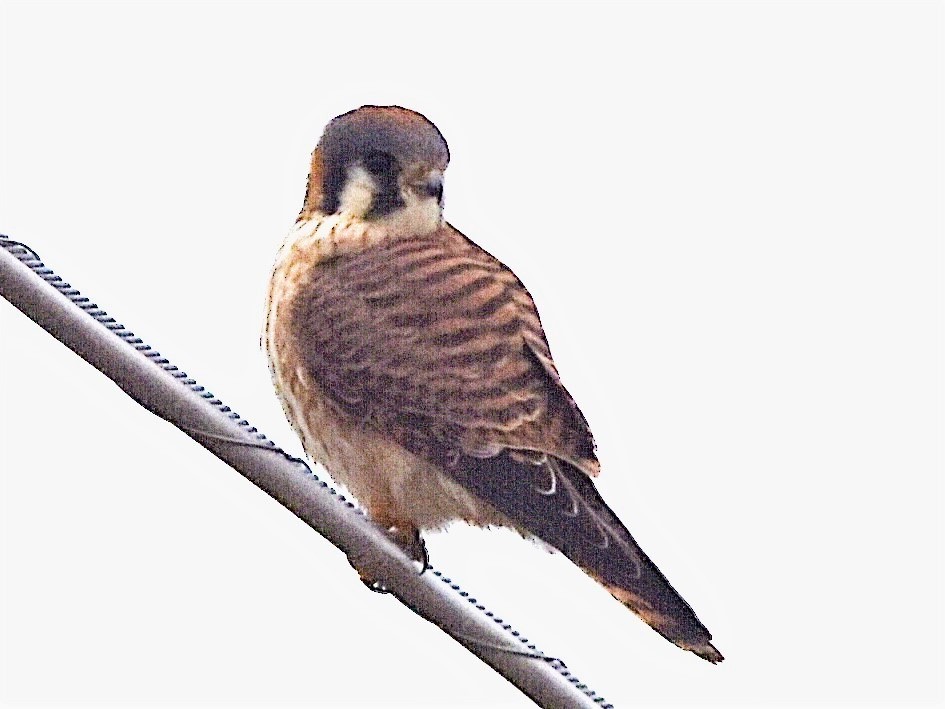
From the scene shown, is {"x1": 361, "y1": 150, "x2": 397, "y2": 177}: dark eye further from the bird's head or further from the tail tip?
the tail tip

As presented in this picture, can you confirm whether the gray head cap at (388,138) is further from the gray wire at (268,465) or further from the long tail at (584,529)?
the gray wire at (268,465)

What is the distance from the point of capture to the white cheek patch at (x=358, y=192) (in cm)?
530

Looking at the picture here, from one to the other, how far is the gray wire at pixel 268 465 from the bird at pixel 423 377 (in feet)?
1.08

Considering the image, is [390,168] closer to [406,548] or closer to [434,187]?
[434,187]

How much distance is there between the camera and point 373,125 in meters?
5.30

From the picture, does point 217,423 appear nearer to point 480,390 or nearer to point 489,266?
point 480,390

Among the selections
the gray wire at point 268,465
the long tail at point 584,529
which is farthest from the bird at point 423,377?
the gray wire at point 268,465

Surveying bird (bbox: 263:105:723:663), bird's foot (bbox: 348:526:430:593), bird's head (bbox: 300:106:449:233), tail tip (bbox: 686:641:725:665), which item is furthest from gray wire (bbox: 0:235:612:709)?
bird's head (bbox: 300:106:449:233)

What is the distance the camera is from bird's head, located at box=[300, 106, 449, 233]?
523 centimetres

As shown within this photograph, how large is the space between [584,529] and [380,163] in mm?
1131

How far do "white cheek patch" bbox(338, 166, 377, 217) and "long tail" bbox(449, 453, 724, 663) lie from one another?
0.79m

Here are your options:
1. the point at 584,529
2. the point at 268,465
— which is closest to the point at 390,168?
the point at 584,529

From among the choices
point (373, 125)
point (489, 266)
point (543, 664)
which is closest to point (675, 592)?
point (543, 664)

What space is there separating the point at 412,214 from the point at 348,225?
16 centimetres
